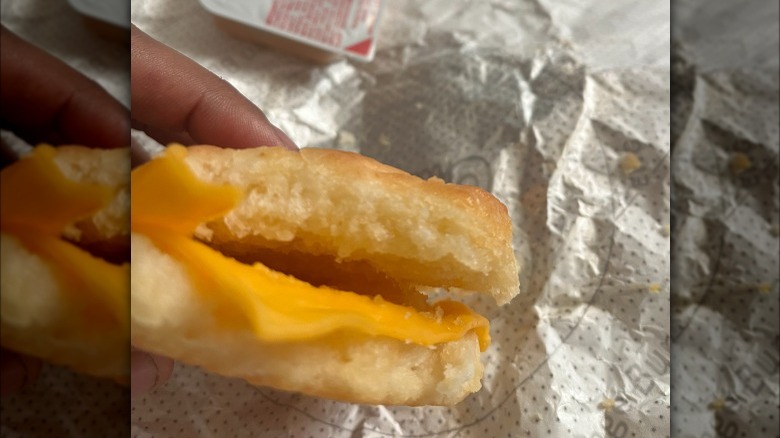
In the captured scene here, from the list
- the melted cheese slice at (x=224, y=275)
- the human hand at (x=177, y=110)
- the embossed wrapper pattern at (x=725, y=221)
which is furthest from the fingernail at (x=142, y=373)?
the embossed wrapper pattern at (x=725, y=221)

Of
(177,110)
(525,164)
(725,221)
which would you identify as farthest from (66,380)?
(725,221)

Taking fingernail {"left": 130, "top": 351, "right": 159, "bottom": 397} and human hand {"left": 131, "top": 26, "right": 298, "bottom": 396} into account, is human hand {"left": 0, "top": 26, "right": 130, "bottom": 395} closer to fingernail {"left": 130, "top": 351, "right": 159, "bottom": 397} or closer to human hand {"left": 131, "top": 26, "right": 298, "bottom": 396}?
fingernail {"left": 130, "top": 351, "right": 159, "bottom": 397}

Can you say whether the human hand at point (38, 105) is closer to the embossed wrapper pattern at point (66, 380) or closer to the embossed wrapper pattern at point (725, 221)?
the embossed wrapper pattern at point (66, 380)

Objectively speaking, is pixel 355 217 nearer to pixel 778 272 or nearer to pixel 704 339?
pixel 704 339

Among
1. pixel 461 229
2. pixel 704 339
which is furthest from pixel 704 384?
pixel 461 229

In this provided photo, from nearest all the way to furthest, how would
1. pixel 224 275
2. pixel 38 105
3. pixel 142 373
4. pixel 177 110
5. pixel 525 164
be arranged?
pixel 38 105
pixel 224 275
pixel 142 373
pixel 177 110
pixel 525 164

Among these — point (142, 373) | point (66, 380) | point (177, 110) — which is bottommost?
point (142, 373)

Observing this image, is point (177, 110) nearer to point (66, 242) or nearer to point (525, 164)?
point (66, 242)
